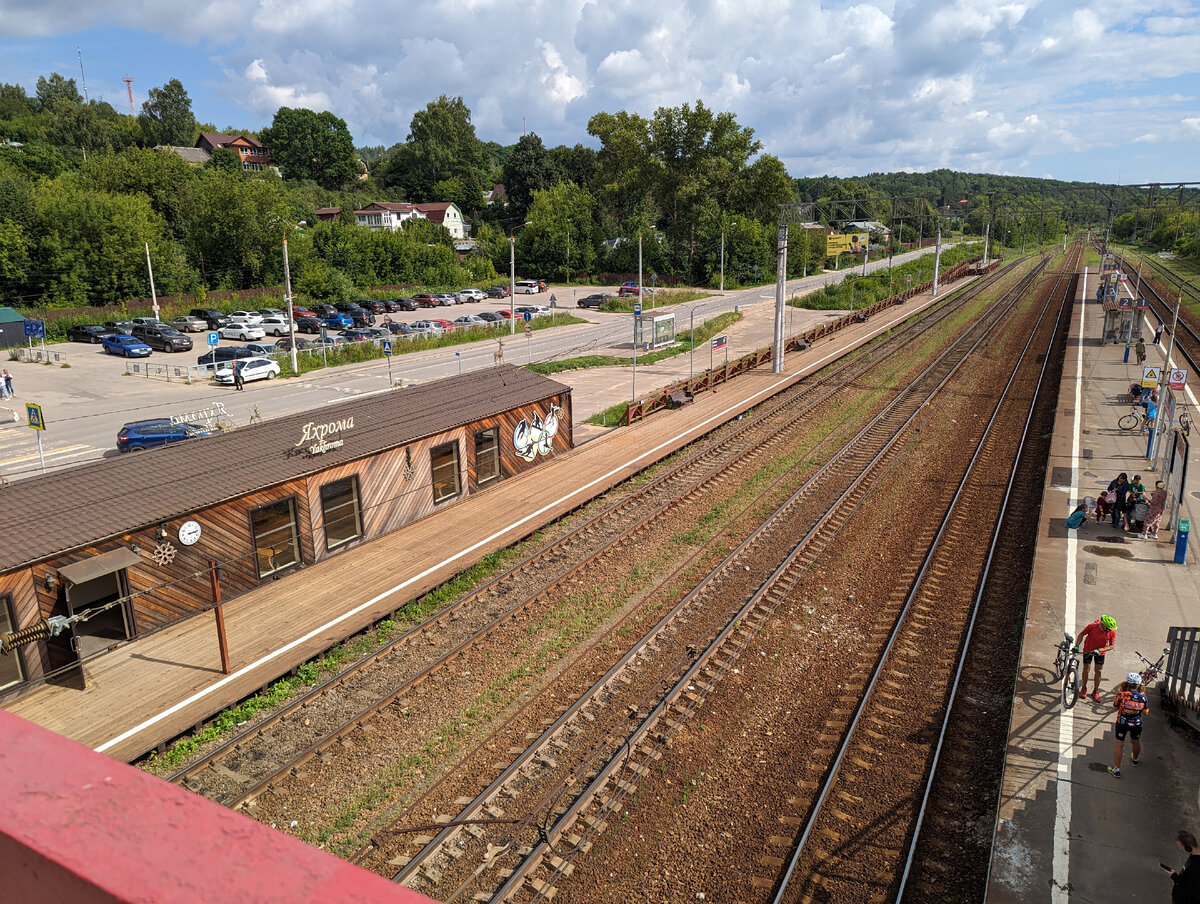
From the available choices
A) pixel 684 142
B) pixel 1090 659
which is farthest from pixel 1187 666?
pixel 684 142

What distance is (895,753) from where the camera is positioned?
1228 cm

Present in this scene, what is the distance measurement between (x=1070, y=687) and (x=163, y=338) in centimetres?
5568

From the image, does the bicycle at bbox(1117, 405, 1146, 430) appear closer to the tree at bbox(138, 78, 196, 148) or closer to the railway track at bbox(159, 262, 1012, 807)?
the railway track at bbox(159, 262, 1012, 807)

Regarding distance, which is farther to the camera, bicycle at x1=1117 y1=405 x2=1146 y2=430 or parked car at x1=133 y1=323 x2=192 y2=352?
parked car at x1=133 y1=323 x2=192 y2=352

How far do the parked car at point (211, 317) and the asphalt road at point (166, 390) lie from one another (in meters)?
2.05

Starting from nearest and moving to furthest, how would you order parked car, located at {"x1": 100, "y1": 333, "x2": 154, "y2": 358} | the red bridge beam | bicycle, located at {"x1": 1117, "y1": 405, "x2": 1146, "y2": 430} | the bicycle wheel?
1. the red bridge beam
2. the bicycle wheel
3. bicycle, located at {"x1": 1117, "y1": 405, "x2": 1146, "y2": 430}
4. parked car, located at {"x1": 100, "y1": 333, "x2": 154, "y2": 358}

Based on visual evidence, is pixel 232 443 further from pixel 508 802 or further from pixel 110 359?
pixel 110 359

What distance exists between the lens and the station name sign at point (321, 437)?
19.0 meters

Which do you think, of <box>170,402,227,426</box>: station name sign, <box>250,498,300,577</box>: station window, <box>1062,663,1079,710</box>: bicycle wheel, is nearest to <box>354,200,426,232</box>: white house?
<box>170,402,227,426</box>: station name sign

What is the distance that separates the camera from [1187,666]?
12453 millimetres

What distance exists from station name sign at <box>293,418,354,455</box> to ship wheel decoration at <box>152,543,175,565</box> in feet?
12.5

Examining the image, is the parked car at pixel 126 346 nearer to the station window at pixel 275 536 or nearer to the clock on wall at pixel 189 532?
the station window at pixel 275 536

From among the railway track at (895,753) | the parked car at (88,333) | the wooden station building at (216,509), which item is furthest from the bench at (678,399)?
the parked car at (88,333)

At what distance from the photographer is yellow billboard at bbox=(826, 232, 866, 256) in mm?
75125
